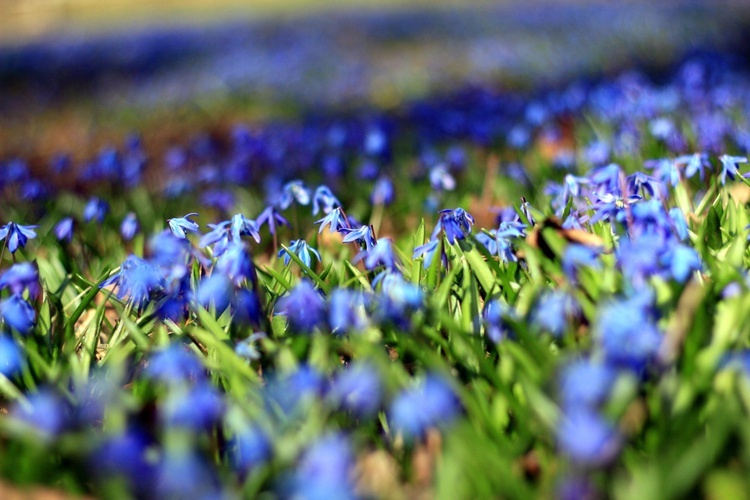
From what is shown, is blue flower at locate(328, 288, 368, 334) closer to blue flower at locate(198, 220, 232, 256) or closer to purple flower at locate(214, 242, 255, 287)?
purple flower at locate(214, 242, 255, 287)

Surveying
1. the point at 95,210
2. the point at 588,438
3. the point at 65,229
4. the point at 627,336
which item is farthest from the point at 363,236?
the point at 95,210

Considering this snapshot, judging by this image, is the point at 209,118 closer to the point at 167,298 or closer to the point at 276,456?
the point at 167,298

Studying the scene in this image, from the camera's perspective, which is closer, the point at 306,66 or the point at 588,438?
the point at 588,438

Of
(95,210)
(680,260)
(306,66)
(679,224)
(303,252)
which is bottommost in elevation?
(306,66)

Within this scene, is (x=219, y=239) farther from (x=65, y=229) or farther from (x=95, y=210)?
(x=95, y=210)

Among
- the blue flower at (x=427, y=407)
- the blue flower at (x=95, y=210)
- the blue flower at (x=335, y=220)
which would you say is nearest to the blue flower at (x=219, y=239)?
the blue flower at (x=335, y=220)

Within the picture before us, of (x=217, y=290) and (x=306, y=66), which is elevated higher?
(x=217, y=290)

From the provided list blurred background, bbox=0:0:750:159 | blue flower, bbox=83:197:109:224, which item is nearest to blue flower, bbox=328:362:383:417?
blue flower, bbox=83:197:109:224
